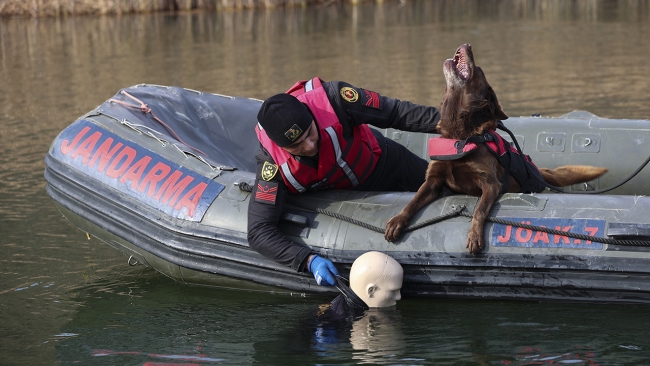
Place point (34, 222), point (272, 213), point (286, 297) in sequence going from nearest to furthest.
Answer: point (272, 213) → point (286, 297) → point (34, 222)

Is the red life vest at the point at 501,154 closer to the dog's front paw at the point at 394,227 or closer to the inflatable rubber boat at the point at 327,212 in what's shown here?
the inflatable rubber boat at the point at 327,212

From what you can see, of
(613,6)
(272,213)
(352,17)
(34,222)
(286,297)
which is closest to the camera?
(272,213)

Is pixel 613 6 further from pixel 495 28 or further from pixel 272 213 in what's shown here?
pixel 272 213

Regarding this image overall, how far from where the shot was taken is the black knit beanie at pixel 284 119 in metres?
4.21

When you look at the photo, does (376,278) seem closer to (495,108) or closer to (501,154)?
(501,154)

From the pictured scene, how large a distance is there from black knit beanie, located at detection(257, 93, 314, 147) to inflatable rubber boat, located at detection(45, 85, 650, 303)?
0.55 metres

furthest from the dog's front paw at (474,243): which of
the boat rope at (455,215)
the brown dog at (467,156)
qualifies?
the boat rope at (455,215)

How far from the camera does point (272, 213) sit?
178 inches

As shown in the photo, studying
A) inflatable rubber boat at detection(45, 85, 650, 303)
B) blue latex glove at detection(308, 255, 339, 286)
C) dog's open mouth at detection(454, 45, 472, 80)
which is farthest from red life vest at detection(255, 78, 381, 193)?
dog's open mouth at detection(454, 45, 472, 80)

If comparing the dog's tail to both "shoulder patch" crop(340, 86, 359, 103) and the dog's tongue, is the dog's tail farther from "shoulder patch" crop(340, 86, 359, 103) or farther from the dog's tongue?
"shoulder patch" crop(340, 86, 359, 103)

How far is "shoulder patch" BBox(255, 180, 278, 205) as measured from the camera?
4508 mm

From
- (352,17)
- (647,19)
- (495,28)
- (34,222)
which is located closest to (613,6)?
(647,19)

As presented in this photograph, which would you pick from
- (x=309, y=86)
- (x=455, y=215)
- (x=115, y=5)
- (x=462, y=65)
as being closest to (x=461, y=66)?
(x=462, y=65)

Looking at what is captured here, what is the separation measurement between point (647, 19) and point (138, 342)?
12910 millimetres
